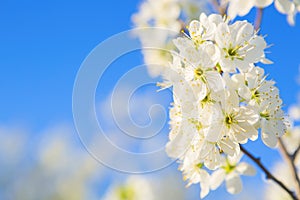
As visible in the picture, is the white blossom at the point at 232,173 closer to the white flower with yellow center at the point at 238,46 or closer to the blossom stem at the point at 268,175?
the blossom stem at the point at 268,175

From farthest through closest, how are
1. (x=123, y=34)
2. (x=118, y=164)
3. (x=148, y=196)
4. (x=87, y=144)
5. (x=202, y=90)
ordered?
(x=148, y=196) < (x=118, y=164) < (x=123, y=34) < (x=87, y=144) < (x=202, y=90)

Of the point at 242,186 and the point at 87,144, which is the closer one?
the point at 87,144

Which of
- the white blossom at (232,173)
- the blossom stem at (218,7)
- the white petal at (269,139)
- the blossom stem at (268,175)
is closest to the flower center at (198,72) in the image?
the white petal at (269,139)

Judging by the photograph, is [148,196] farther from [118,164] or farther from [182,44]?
[182,44]

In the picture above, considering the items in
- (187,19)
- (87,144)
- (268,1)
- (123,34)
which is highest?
(187,19)

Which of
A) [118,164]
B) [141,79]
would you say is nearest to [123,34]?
[141,79]
